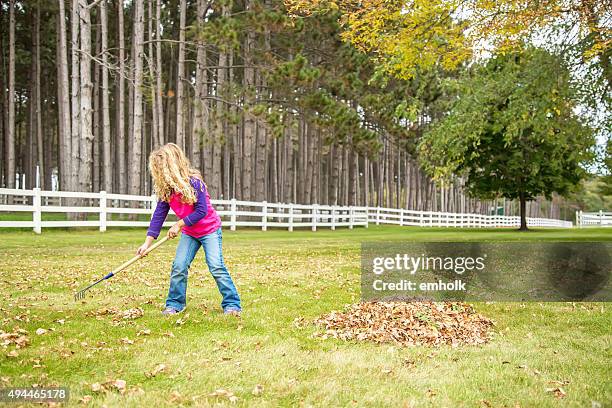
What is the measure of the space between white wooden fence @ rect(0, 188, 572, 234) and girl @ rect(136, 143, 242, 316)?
12284 mm

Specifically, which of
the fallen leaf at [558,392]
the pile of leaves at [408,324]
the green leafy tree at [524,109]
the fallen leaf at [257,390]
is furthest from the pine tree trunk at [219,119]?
the fallen leaf at [558,392]

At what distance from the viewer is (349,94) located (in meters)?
28.8

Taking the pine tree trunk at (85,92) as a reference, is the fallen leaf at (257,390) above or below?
below

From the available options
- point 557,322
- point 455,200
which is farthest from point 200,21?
point 455,200

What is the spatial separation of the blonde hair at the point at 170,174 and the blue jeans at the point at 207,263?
581 millimetres

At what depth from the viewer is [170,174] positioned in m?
6.44

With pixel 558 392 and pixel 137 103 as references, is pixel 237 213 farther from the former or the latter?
pixel 558 392

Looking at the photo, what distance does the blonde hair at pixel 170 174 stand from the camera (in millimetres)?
6422

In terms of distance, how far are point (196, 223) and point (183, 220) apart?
0.66 ft

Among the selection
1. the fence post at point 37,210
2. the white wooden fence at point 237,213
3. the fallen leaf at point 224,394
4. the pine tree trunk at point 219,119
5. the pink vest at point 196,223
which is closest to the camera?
the fallen leaf at point 224,394

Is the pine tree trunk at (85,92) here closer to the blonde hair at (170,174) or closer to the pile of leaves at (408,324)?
the blonde hair at (170,174)

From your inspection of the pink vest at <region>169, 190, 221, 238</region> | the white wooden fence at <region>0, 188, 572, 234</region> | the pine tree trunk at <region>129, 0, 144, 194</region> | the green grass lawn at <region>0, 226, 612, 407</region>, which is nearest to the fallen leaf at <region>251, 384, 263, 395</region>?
the green grass lawn at <region>0, 226, 612, 407</region>

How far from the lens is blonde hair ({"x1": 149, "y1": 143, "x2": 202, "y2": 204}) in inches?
253

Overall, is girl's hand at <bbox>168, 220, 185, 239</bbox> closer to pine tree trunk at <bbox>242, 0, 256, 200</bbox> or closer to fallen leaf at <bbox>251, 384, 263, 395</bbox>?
fallen leaf at <bbox>251, 384, 263, 395</bbox>
